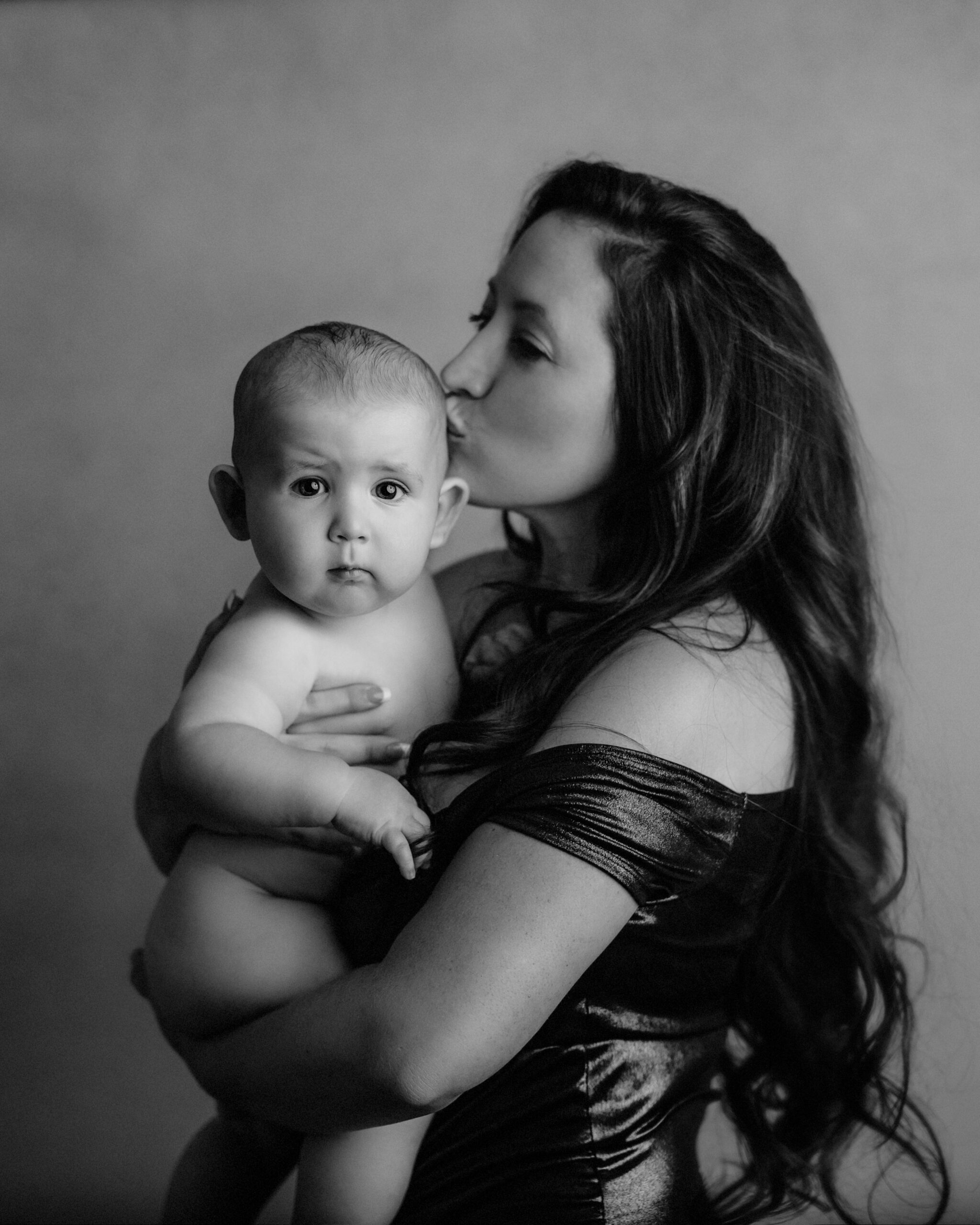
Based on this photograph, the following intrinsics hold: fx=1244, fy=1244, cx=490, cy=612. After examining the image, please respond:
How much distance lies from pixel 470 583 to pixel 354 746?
590mm

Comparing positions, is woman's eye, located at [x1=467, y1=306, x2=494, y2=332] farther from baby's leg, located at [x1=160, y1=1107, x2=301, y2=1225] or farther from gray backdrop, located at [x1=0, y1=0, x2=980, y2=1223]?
baby's leg, located at [x1=160, y1=1107, x2=301, y2=1225]

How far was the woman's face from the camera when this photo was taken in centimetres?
161

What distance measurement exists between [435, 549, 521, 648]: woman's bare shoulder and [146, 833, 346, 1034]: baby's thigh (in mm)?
419

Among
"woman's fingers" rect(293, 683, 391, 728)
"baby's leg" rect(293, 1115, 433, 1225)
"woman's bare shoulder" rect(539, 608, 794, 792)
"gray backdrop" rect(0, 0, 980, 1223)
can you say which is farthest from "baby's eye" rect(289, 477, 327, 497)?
"gray backdrop" rect(0, 0, 980, 1223)

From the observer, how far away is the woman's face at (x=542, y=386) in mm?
1605

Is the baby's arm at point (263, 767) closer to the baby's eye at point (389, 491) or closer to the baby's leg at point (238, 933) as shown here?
the baby's leg at point (238, 933)

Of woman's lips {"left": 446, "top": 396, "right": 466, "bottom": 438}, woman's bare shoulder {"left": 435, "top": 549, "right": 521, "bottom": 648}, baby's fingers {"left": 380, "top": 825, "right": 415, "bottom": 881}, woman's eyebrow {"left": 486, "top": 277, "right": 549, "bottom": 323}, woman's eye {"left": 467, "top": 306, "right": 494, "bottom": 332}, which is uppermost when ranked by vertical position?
woman's eyebrow {"left": 486, "top": 277, "right": 549, "bottom": 323}

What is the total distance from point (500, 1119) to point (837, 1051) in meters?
0.71

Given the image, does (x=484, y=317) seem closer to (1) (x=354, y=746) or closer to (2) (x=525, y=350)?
(2) (x=525, y=350)

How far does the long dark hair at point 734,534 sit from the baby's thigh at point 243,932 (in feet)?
0.67

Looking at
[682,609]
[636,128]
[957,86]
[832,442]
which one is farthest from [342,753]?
[957,86]

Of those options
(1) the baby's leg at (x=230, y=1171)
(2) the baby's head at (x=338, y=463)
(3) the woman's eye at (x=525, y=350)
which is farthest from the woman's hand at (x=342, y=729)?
(1) the baby's leg at (x=230, y=1171)

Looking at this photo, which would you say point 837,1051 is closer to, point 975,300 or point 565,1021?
point 565,1021

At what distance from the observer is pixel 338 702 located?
4.81 ft
